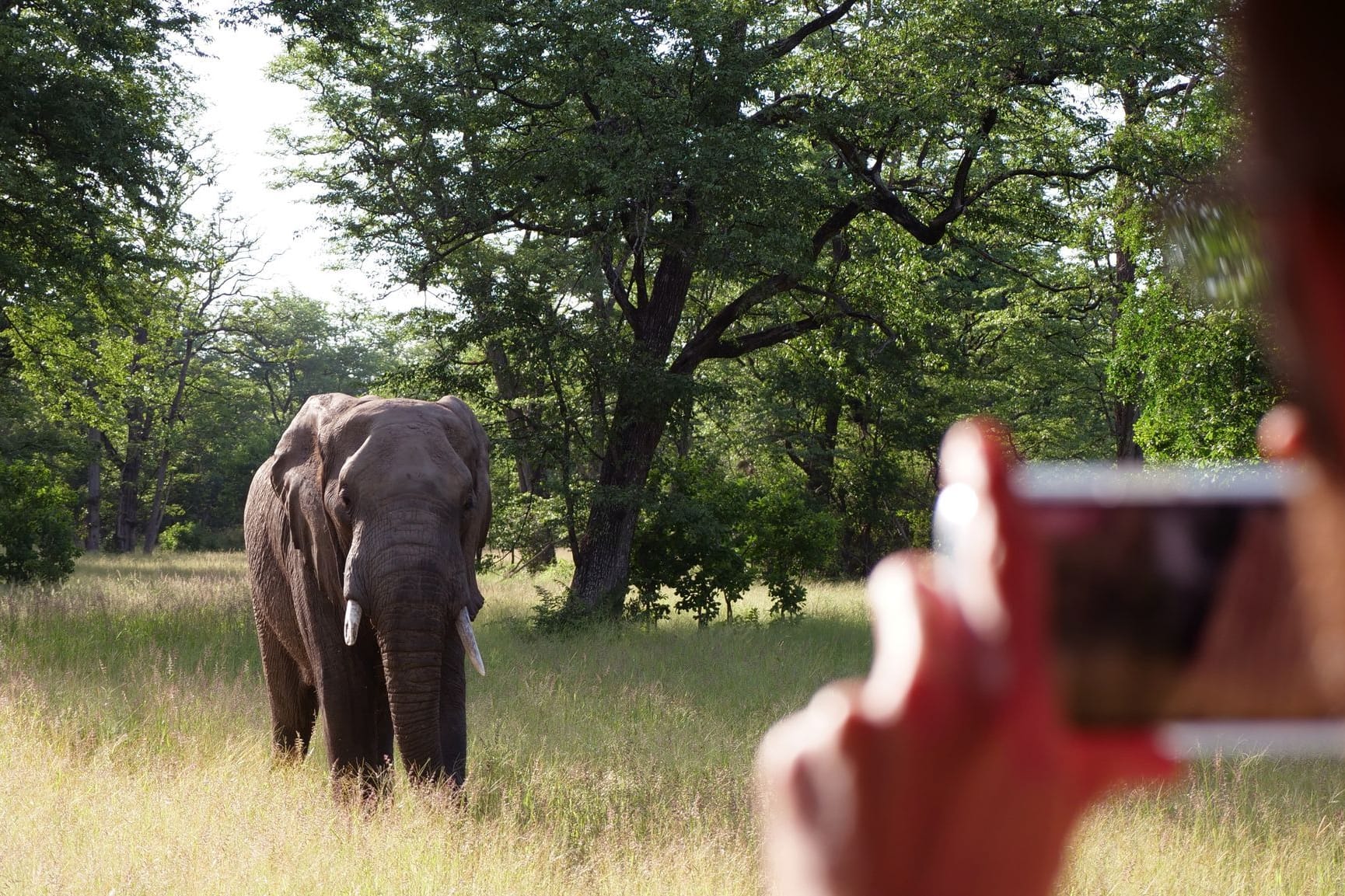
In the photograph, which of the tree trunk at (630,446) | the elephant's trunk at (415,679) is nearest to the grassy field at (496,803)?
the elephant's trunk at (415,679)

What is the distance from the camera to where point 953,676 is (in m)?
0.52

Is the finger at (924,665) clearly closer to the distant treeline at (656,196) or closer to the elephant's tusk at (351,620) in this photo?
the elephant's tusk at (351,620)

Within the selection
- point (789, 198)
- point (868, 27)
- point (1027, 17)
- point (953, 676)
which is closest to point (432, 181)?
point (789, 198)

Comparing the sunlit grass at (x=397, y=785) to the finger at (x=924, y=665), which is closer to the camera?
the finger at (x=924, y=665)

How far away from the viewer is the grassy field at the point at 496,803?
211 inches

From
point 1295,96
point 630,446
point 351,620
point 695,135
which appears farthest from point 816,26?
point 1295,96

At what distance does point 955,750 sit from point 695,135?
14.6 metres

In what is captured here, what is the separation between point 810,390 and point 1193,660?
20138 mm

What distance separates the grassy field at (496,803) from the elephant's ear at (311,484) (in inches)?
51.6

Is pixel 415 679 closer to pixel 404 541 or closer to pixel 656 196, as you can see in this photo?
pixel 404 541

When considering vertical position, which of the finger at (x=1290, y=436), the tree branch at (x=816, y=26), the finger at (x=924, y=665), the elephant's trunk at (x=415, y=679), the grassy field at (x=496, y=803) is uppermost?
the tree branch at (x=816, y=26)

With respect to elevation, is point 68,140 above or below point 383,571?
above

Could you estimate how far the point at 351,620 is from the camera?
6129 mm

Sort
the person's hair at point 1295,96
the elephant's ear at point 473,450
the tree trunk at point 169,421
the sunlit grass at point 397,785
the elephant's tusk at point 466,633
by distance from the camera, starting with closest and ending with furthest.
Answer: the person's hair at point 1295,96, the sunlit grass at point 397,785, the elephant's tusk at point 466,633, the elephant's ear at point 473,450, the tree trunk at point 169,421
